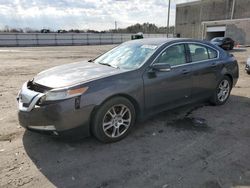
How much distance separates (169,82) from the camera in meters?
4.18

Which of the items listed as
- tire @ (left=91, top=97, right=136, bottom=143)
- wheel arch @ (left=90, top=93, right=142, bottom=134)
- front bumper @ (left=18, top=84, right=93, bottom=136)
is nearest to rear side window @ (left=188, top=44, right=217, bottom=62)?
wheel arch @ (left=90, top=93, right=142, bottom=134)

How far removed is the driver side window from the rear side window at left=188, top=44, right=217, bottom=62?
283mm

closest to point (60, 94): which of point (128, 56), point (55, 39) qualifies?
point (128, 56)

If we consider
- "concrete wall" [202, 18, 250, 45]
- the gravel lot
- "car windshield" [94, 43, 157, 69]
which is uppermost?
"concrete wall" [202, 18, 250, 45]

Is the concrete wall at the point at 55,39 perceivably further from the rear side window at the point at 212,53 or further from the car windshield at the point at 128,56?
the rear side window at the point at 212,53

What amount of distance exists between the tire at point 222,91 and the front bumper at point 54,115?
3.28m

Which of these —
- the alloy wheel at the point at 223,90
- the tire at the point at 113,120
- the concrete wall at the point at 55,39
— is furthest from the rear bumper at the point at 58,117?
the concrete wall at the point at 55,39

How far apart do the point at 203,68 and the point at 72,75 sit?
8.91 ft

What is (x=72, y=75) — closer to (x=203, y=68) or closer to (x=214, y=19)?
(x=203, y=68)

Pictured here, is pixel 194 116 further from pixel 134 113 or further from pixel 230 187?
pixel 230 187

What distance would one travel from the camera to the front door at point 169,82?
393 cm

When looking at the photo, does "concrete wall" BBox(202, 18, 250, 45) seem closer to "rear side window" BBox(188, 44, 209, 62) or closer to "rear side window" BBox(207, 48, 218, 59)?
"rear side window" BBox(207, 48, 218, 59)

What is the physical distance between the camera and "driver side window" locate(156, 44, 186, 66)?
415 centimetres

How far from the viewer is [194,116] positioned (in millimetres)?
4789
